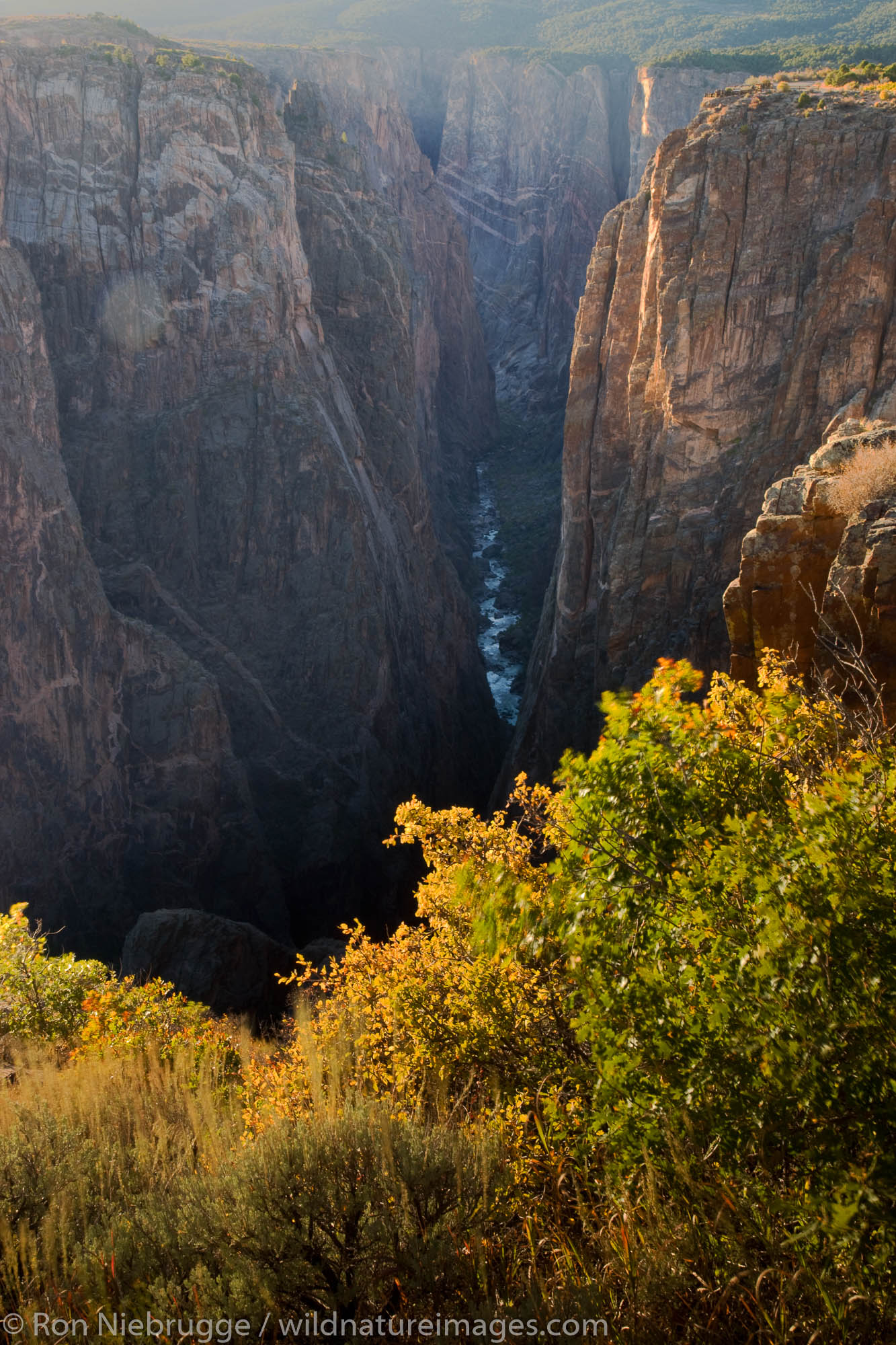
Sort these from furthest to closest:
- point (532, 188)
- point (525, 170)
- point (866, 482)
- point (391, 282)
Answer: point (525, 170), point (532, 188), point (391, 282), point (866, 482)

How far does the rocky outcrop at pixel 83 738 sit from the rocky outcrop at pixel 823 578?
25895 millimetres

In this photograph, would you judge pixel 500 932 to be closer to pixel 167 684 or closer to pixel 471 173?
pixel 167 684

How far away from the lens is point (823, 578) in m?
13.2

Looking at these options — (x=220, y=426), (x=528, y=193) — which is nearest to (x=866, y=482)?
(x=220, y=426)

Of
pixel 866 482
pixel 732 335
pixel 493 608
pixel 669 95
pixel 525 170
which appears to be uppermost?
pixel 525 170

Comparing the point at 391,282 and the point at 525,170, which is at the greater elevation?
the point at 525,170

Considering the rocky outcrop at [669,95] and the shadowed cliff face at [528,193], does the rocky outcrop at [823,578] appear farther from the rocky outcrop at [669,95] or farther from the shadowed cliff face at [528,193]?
the shadowed cliff face at [528,193]

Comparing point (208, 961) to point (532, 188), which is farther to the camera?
point (532, 188)

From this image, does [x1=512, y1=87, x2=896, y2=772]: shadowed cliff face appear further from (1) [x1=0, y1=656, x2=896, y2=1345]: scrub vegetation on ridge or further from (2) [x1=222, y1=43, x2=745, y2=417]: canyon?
(2) [x1=222, y1=43, x2=745, y2=417]: canyon

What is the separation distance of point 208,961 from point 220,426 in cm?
2534

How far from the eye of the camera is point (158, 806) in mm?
34438

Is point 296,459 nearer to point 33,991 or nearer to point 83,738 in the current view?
point 83,738

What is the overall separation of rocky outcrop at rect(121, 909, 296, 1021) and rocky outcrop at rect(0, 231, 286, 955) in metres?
6.91

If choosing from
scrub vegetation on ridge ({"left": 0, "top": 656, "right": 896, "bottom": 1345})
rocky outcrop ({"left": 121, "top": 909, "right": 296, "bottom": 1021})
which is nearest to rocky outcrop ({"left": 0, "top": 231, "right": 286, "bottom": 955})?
rocky outcrop ({"left": 121, "top": 909, "right": 296, "bottom": 1021})
